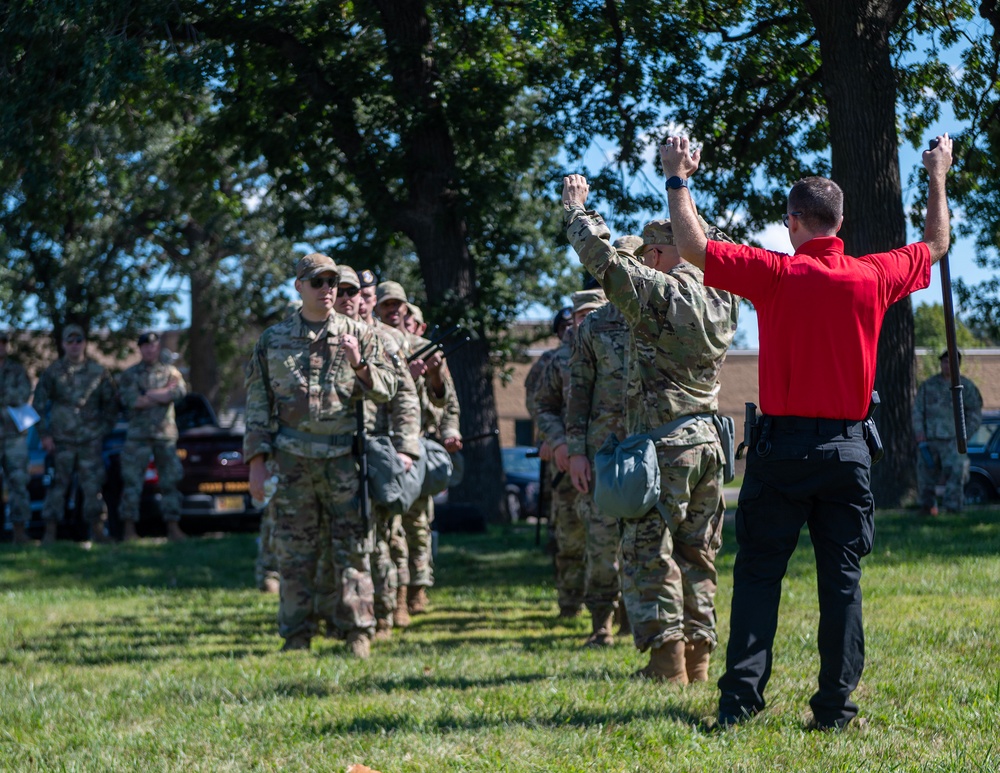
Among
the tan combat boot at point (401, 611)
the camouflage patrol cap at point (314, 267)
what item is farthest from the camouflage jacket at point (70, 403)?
the camouflage patrol cap at point (314, 267)

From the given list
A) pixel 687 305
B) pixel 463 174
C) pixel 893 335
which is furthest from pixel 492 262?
pixel 687 305

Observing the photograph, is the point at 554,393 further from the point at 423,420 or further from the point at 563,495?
the point at 423,420

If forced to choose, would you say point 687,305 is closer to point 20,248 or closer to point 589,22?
point 589,22

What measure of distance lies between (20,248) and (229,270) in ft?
18.5

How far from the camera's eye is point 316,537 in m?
7.24

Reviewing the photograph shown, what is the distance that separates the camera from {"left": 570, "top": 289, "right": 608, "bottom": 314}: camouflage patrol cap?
760 cm

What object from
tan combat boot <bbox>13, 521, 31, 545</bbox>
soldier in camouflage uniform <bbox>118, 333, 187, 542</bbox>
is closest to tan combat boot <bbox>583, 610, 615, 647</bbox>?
soldier in camouflage uniform <bbox>118, 333, 187, 542</bbox>

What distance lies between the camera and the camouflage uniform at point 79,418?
1452cm

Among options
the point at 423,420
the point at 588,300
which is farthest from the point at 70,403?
the point at 588,300

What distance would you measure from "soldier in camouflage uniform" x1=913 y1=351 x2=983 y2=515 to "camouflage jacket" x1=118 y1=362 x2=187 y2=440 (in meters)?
8.61

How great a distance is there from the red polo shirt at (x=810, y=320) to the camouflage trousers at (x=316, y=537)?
3219 mm

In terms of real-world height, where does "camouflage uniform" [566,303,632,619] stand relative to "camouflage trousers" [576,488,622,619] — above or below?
above

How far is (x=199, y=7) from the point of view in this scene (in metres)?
14.0

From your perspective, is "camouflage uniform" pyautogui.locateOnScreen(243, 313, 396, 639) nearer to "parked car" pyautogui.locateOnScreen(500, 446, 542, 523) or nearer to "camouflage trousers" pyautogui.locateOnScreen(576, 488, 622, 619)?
"camouflage trousers" pyautogui.locateOnScreen(576, 488, 622, 619)
